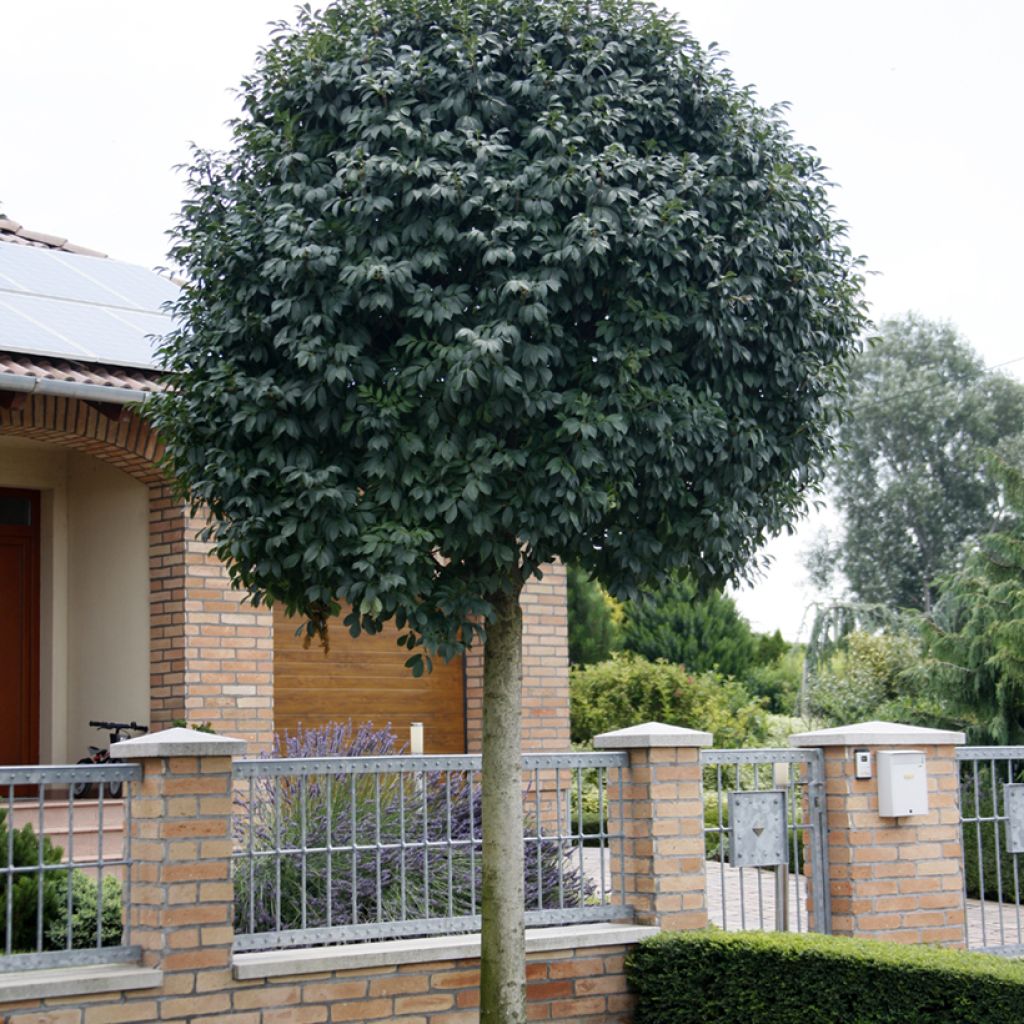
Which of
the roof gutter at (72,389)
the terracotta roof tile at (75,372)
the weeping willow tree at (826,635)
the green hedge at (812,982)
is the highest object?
the terracotta roof tile at (75,372)

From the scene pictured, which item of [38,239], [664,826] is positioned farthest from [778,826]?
[38,239]

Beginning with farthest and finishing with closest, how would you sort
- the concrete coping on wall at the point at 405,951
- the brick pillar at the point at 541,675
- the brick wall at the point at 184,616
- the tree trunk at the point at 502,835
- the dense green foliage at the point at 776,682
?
1. the dense green foliage at the point at 776,682
2. the brick pillar at the point at 541,675
3. the brick wall at the point at 184,616
4. the concrete coping on wall at the point at 405,951
5. the tree trunk at the point at 502,835

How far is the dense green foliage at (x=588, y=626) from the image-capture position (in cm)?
2641

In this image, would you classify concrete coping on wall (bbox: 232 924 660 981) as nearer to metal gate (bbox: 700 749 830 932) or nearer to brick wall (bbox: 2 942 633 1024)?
brick wall (bbox: 2 942 633 1024)

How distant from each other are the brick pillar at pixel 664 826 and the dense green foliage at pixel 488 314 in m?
1.68

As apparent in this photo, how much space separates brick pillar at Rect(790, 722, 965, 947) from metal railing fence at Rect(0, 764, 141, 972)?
3.91m

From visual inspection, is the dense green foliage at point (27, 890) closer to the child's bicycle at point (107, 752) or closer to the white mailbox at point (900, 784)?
the child's bicycle at point (107, 752)

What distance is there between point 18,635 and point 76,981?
540 centimetres

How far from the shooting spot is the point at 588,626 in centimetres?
2684

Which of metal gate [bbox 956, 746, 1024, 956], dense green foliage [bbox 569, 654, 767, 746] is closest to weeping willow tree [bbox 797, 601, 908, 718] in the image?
dense green foliage [bbox 569, 654, 767, 746]

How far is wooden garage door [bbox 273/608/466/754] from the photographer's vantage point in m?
11.1

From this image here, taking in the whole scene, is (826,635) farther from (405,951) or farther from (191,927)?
(191,927)

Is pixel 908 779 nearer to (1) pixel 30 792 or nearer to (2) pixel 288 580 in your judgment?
(2) pixel 288 580

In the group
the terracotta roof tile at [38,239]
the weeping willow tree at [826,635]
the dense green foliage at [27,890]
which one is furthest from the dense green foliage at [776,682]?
the dense green foliage at [27,890]
